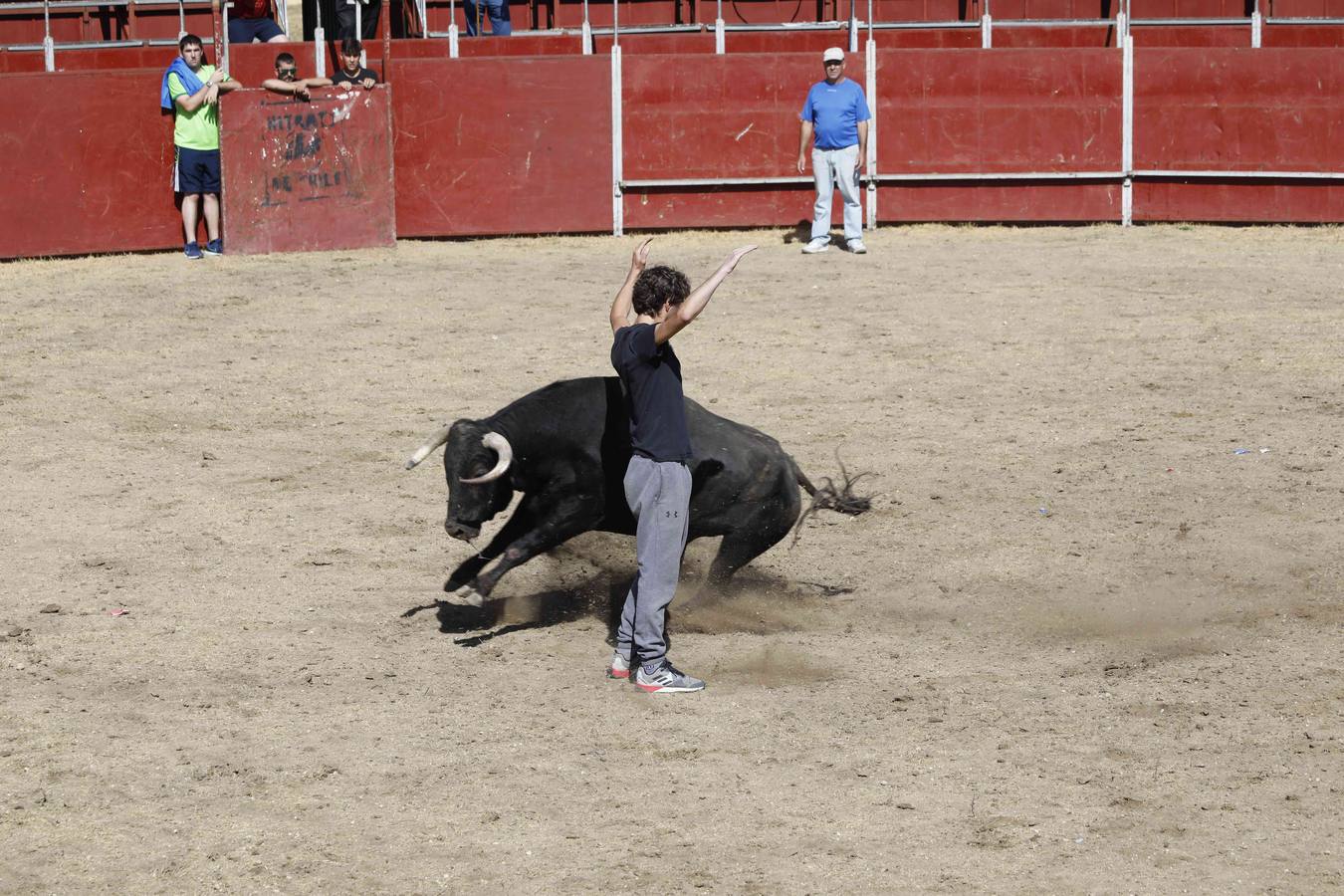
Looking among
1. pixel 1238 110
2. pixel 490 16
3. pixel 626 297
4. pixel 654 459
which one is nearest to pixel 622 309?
pixel 626 297

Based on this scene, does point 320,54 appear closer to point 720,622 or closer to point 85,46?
point 85,46

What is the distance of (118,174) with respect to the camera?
1592cm

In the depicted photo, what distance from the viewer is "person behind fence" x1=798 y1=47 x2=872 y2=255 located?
15.6 metres

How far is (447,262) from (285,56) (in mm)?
2257

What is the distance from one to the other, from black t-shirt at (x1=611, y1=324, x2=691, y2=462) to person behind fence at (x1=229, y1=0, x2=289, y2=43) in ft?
39.8

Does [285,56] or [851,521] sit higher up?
[285,56]

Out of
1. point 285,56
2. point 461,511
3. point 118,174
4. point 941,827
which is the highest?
point 285,56

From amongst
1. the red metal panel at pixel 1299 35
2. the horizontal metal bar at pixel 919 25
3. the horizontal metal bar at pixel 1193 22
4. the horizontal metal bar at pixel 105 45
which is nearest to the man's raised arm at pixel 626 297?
the horizontal metal bar at pixel 919 25

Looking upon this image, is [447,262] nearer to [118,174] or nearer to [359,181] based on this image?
[359,181]

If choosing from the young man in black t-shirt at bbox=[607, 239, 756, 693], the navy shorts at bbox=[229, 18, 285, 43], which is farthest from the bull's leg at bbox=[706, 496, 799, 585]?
the navy shorts at bbox=[229, 18, 285, 43]

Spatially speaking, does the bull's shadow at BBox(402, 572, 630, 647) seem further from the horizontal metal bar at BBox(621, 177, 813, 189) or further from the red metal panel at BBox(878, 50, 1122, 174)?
the red metal panel at BBox(878, 50, 1122, 174)

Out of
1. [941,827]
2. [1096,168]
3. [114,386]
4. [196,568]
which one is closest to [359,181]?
[114,386]

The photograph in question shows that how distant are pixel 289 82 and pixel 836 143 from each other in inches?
187

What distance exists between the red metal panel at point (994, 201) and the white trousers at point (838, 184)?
157 cm
